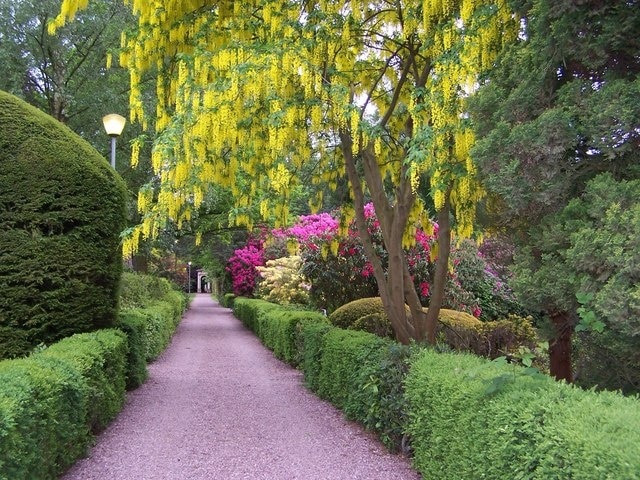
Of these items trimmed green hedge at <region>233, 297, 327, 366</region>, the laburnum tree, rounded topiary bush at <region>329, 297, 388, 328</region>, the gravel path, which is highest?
the laburnum tree

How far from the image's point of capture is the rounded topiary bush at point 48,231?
21.0ft

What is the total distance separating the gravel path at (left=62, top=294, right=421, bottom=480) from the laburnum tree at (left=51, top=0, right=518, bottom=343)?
1.90m

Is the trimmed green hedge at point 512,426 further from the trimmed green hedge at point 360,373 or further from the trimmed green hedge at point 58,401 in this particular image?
the trimmed green hedge at point 58,401

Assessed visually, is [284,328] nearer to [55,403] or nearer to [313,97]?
[313,97]

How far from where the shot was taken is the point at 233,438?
6.07 metres

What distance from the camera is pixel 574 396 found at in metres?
2.94

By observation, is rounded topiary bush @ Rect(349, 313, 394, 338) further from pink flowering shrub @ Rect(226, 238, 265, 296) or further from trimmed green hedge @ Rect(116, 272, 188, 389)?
pink flowering shrub @ Rect(226, 238, 265, 296)

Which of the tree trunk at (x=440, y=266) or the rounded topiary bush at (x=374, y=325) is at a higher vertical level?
the tree trunk at (x=440, y=266)

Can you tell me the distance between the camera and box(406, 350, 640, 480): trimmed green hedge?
7.68 feet

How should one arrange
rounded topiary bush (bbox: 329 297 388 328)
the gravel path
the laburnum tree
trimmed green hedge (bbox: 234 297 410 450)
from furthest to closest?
rounded topiary bush (bbox: 329 297 388 328)
the laburnum tree
trimmed green hedge (bbox: 234 297 410 450)
the gravel path

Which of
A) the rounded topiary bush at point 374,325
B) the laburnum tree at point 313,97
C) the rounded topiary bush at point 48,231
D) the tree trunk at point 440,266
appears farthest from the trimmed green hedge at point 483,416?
the rounded topiary bush at point 374,325

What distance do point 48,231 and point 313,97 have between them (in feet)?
11.5

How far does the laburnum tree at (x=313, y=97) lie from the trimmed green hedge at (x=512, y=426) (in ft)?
6.59

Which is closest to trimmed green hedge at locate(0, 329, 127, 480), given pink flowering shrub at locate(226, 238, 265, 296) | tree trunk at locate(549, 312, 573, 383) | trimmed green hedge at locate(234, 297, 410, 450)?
trimmed green hedge at locate(234, 297, 410, 450)
